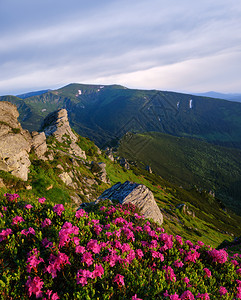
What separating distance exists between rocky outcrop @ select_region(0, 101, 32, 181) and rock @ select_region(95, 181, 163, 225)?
13.6 meters

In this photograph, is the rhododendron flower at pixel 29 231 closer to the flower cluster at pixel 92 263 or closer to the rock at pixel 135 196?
the flower cluster at pixel 92 263

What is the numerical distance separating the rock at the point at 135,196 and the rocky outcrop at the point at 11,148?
537 inches

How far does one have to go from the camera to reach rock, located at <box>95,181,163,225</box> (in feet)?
93.1

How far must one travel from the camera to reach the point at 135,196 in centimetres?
2997

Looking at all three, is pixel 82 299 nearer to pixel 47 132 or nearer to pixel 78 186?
pixel 78 186

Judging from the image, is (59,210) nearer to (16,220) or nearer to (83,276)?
(16,220)

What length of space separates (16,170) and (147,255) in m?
25.5

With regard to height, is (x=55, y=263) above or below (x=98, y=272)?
above

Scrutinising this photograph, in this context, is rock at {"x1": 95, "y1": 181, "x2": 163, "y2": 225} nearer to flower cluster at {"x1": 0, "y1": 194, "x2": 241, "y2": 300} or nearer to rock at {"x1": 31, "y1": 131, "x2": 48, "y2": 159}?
rock at {"x1": 31, "y1": 131, "x2": 48, "y2": 159}

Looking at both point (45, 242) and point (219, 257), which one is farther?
point (219, 257)

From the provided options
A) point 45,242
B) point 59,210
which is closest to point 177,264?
point 45,242

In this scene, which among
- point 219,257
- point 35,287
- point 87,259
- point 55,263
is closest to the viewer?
point 35,287

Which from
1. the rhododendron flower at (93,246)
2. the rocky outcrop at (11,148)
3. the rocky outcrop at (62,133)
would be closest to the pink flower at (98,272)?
the rhododendron flower at (93,246)

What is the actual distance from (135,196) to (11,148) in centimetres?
2302
